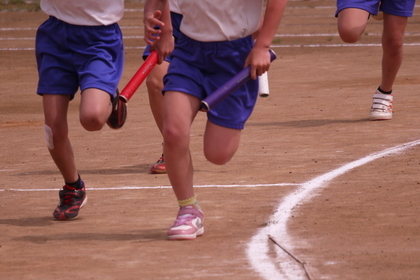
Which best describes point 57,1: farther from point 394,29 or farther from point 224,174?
point 394,29

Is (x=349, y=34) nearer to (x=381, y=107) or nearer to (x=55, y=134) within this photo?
(x=381, y=107)

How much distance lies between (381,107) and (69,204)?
4.58 m

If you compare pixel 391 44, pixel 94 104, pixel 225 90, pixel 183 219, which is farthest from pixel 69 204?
pixel 391 44

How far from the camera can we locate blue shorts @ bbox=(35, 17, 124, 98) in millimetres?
7059

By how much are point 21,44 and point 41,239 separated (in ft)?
57.1

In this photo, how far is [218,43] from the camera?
256 inches

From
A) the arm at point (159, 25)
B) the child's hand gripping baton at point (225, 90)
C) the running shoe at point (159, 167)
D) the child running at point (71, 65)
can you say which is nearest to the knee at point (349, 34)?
the running shoe at point (159, 167)

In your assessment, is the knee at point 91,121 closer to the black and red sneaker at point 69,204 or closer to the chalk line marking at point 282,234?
the black and red sneaker at point 69,204

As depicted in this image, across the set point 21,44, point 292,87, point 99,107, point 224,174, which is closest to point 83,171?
point 224,174

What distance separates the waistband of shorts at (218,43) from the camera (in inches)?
255

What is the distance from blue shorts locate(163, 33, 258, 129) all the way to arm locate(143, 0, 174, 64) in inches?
10.2

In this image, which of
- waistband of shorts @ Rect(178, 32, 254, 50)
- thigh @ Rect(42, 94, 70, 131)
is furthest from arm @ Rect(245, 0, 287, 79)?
thigh @ Rect(42, 94, 70, 131)

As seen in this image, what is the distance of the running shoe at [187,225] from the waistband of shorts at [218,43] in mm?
982

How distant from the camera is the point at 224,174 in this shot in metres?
8.62
